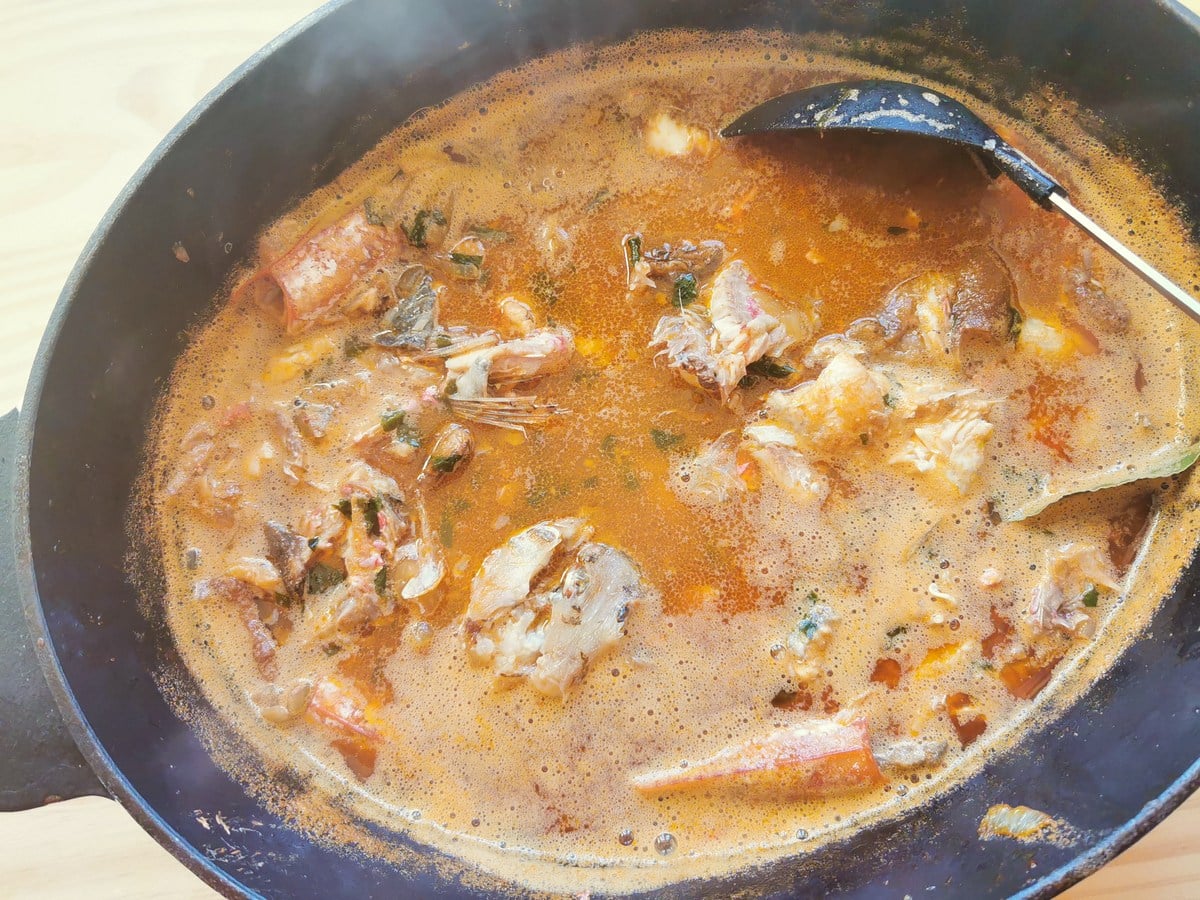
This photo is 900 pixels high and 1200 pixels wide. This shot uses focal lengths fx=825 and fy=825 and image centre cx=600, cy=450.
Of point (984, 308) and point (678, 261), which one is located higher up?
point (678, 261)

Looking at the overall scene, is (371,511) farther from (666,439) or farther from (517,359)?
(666,439)

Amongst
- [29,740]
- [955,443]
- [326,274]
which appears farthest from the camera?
[326,274]

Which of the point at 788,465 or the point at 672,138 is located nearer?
the point at 788,465

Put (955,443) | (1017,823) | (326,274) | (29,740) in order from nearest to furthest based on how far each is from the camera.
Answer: (29,740) → (1017,823) → (955,443) → (326,274)

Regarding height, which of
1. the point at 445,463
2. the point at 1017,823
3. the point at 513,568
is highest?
the point at 445,463

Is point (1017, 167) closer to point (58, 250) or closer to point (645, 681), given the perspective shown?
point (645, 681)

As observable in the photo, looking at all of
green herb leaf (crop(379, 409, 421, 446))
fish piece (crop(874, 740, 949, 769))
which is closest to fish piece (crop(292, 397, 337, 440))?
green herb leaf (crop(379, 409, 421, 446))

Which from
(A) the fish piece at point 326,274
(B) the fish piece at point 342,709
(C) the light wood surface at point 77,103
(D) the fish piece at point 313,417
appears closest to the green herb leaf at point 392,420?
(D) the fish piece at point 313,417

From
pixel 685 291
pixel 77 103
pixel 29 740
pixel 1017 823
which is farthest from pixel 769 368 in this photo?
pixel 77 103
